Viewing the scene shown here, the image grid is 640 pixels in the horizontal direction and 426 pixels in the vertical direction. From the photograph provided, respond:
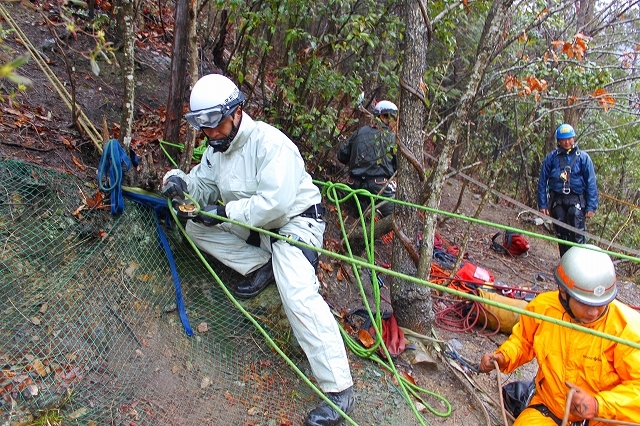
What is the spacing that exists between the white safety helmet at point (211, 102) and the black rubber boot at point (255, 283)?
1143 millimetres

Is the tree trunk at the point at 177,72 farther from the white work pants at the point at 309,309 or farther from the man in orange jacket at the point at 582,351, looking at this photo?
the man in orange jacket at the point at 582,351

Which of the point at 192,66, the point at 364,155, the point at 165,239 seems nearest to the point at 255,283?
the point at 165,239

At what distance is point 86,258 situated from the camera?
3.27m

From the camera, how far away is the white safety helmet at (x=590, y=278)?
7.98ft

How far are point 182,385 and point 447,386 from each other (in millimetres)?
1919

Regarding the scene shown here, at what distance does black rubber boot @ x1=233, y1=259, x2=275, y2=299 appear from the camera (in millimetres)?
3664

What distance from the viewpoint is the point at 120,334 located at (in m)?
3.10

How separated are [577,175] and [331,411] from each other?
16.1 feet

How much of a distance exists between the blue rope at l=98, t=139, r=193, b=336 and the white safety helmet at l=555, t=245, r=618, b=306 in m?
2.34

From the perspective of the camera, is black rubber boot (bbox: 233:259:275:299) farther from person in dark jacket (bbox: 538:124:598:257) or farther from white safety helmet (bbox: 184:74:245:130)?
person in dark jacket (bbox: 538:124:598:257)

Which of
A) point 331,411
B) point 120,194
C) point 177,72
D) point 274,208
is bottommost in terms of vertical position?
point 331,411

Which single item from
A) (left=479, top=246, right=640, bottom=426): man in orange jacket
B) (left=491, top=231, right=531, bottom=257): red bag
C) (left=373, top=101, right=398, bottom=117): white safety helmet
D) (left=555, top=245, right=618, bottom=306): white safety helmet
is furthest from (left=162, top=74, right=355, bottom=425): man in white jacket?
(left=491, top=231, right=531, bottom=257): red bag

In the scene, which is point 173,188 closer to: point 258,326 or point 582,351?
point 258,326

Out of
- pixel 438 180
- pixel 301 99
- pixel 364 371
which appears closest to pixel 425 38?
pixel 438 180
